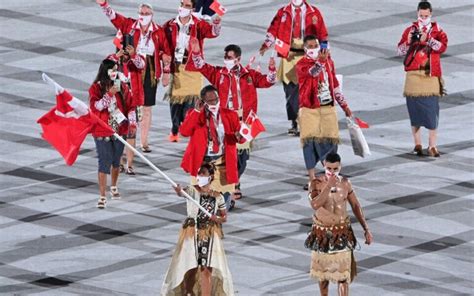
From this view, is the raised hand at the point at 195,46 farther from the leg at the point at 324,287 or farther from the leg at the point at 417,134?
the leg at the point at 324,287

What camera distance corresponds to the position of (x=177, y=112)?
2673 cm

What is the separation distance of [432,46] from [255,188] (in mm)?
3048

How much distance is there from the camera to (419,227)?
925 inches

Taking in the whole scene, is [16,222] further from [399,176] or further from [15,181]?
[399,176]

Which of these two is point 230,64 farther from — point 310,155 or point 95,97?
point 95,97

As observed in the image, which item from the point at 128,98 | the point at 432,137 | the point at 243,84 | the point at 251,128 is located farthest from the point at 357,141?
the point at 128,98

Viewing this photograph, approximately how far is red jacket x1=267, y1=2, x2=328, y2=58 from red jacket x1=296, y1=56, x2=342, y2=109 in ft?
6.72

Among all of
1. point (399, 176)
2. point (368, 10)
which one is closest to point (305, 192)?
point (399, 176)

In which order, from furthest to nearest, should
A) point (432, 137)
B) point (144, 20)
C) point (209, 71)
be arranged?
point (432, 137) < point (144, 20) < point (209, 71)

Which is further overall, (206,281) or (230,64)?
(230,64)

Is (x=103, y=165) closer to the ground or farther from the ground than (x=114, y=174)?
farther from the ground

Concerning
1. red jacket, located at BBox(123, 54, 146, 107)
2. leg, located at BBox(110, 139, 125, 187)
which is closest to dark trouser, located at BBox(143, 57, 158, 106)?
red jacket, located at BBox(123, 54, 146, 107)

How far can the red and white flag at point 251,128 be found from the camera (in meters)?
22.4

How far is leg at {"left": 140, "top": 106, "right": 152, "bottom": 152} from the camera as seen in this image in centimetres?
2645
